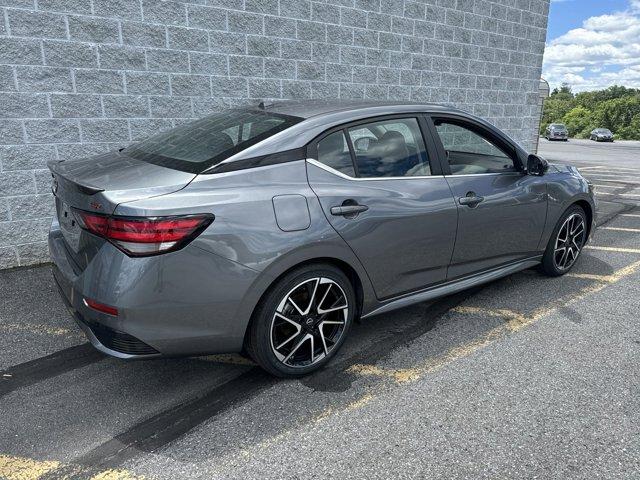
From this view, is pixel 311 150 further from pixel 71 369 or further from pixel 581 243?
pixel 581 243

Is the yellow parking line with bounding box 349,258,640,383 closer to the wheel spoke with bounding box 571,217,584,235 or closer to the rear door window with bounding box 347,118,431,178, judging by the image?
the wheel spoke with bounding box 571,217,584,235

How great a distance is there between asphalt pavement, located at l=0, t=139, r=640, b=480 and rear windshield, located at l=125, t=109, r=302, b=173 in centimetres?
126

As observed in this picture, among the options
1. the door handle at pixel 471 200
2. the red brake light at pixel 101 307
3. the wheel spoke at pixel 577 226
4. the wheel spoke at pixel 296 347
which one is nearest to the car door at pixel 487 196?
the door handle at pixel 471 200

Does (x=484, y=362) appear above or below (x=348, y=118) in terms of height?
below

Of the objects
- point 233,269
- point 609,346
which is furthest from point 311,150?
point 609,346

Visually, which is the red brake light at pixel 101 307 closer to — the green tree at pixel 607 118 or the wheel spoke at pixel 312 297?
the wheel spoke at pixel 312 297

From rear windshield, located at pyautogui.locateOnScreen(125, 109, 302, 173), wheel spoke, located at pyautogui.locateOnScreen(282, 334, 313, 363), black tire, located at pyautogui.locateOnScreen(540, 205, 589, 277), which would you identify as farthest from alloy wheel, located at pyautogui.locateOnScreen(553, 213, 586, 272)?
rear windshield, located at pyautogui.locateOnScreen(125, 109, 302, 173)

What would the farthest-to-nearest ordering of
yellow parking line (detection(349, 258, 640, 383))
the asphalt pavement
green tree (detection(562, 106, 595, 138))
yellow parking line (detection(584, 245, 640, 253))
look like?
green tree (detection(562, 106, 595, 138)) → yellow parking line (detection(584, 245, 640, 253)) → yellow parking line (detection(349, 258, 640, 383)) → the asphalt pavement

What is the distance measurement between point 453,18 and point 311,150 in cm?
632

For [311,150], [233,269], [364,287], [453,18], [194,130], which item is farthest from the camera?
[453,18]

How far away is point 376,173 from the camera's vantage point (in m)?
3.17

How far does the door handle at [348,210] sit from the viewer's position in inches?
113

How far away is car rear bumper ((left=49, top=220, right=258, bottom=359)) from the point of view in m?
2.37

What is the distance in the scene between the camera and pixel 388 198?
10.2ft
